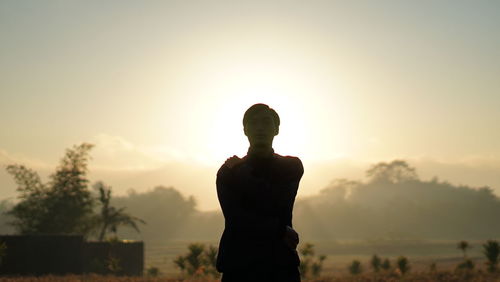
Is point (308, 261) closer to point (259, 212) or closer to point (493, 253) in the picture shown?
point (493, 253)

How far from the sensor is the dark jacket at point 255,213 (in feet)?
11.9

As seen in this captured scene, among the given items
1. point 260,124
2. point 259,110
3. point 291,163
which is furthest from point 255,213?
point 259,110

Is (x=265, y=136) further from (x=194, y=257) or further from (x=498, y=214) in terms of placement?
(x=498, y=214)

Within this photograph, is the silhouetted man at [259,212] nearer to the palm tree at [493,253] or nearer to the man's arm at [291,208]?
the man's arm at [291,208]

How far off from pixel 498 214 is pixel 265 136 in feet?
504

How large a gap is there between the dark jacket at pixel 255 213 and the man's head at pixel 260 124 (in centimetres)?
17

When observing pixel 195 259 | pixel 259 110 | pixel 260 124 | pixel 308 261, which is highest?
pixel 259 110

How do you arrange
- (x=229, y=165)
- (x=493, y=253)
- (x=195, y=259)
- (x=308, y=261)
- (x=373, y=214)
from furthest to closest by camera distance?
(x=373, y=214), (x=308, y=261), (x=493, y=253), (x=195, y=259), (x=229, y=165)

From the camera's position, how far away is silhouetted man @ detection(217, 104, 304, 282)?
11.9 feet

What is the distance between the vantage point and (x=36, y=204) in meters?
37.9

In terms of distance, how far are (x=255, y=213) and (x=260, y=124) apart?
23.7 inches

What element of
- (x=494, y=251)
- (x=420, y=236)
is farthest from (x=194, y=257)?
(x=420, y=236)

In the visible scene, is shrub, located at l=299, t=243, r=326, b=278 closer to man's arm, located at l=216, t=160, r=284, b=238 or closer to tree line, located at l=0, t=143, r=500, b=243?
man's arm, located at l=216, t=160, r=284, b=238

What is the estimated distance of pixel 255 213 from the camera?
3.66 metres
